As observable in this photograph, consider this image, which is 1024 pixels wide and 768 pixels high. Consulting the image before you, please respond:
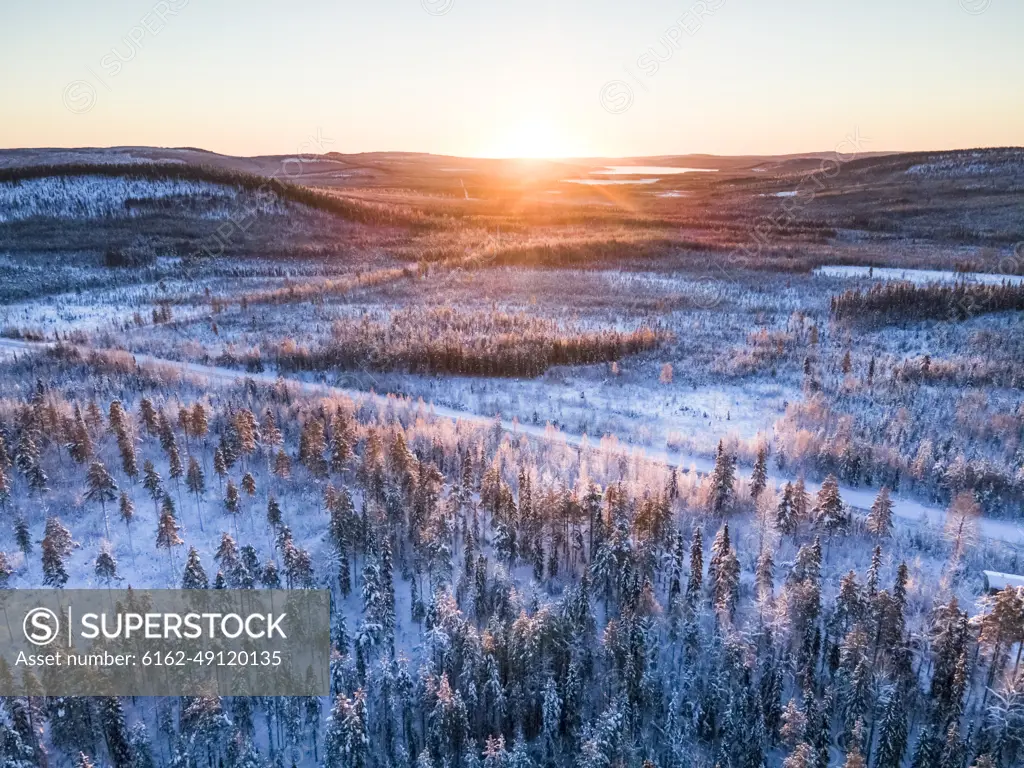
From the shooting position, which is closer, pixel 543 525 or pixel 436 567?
pixel 436 567

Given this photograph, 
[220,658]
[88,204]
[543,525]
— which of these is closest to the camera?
[220,658]

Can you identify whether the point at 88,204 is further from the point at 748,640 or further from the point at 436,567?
the point at 748,640

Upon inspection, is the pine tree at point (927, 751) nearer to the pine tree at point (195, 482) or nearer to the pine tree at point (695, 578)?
the pine tree at point (695, 578)

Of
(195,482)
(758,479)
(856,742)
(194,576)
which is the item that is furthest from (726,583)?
(195,482)

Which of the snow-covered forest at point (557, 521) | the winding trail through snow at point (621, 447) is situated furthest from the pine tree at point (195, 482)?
the winding trail through snow at point (621, 447)

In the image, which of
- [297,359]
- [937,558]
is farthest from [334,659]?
[297,359]

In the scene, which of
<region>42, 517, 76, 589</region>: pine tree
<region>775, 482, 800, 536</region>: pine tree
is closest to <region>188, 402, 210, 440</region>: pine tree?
<region>42, 517, 76, 589</region>: pine tree
